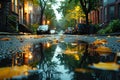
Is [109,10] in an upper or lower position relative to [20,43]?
upper

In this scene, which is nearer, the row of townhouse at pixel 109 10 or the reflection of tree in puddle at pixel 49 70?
the reflection of tree in puddle at pixel 49 70

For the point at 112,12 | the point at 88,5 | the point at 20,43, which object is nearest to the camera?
the point at 20,43

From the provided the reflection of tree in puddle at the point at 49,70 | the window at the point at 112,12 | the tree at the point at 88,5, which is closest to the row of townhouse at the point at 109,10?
the window at the point at 112,12

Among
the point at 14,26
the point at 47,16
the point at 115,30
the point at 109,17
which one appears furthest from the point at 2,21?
the point at 47,16

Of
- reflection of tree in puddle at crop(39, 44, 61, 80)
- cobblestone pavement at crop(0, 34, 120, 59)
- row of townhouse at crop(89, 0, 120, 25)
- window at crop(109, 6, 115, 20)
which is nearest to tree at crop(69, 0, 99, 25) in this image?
row of townhouse at crop(89, 0, 120, 25)

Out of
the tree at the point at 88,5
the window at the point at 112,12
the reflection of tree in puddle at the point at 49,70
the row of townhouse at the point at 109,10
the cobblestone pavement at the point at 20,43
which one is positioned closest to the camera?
the reflection of tree in puddle at the point at 49,70

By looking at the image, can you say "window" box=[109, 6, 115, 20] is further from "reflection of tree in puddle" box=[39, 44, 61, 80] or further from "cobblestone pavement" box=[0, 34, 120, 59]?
"reflection of tree in puddle" box=[39, 44, 61, 80]

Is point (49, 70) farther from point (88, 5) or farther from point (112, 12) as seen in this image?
point (112, 12)

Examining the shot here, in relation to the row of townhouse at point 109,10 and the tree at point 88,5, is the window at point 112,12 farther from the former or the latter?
the tree at point 88,5

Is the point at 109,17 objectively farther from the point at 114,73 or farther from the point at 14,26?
the point at 114,73

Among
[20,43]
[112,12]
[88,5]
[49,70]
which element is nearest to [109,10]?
[112,12]

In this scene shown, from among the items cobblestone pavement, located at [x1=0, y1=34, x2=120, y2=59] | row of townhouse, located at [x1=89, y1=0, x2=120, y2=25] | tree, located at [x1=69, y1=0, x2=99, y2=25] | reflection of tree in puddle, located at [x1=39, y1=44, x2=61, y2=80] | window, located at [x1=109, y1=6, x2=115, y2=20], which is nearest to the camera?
reflection of tree in puddle, located at [x1=39, y1=44, x2=61, y2=80]

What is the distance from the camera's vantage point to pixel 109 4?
143 ft

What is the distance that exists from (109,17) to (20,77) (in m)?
42.1
